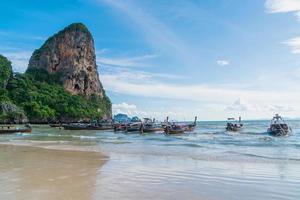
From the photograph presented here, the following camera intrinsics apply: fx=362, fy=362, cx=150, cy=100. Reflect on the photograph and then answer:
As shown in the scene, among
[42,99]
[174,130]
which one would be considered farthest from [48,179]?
[42,99]

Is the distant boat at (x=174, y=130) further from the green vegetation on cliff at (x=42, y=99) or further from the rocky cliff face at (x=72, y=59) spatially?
the rocky cliff face at (x=72, y=59)

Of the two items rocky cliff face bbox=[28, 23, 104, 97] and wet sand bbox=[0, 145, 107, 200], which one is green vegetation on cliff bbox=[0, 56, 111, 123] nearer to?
rocky cliff face bbox=[28, 23, 104, 97]

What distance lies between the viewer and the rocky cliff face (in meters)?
147

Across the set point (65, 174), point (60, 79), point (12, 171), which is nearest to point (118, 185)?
point (65, 174)

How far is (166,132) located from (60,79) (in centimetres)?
10353

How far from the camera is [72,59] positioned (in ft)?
493

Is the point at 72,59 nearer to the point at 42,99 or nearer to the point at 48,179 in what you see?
the point at 42,99

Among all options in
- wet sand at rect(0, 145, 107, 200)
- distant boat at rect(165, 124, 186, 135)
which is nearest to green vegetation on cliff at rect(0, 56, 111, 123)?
distant boat at rect(165, 124, 186, 135)

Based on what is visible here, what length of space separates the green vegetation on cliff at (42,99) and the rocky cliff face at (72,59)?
505 cm

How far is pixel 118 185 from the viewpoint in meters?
10.1

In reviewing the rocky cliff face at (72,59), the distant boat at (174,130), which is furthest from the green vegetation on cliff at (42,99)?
the distant boat at (174,130)

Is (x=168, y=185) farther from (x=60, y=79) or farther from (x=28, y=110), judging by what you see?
(x=60, y=79)

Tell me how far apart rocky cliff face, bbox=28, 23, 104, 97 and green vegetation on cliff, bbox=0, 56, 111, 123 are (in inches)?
199

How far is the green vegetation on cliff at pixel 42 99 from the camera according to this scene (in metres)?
104
